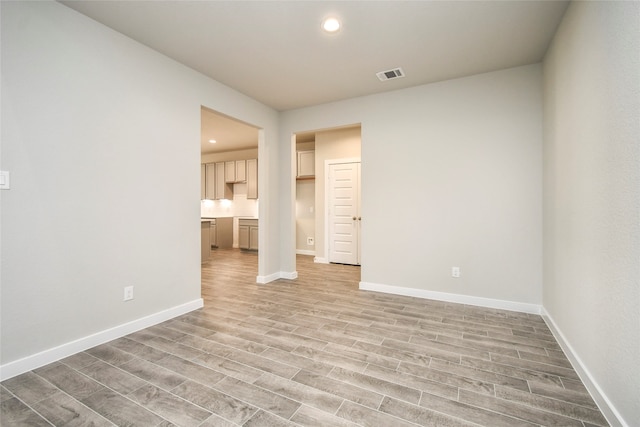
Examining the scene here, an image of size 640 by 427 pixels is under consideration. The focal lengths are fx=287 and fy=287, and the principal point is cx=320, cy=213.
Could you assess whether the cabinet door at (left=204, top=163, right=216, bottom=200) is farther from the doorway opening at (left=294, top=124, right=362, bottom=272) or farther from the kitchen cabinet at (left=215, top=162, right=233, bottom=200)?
the doorway opening at (left=294, top=124, right=362, bottom=272)

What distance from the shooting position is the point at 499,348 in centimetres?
240

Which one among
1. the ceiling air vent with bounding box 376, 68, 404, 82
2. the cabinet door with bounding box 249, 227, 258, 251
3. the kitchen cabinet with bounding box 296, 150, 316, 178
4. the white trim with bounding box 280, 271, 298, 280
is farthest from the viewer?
the cabinet door with bounding box 249, 227, 258, 251

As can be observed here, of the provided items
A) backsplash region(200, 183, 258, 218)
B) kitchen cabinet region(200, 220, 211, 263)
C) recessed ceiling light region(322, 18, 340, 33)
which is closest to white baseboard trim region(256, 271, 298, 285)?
kitchen cabinet region(200, 220, 211, 263)

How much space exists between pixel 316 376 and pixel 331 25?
2819mm

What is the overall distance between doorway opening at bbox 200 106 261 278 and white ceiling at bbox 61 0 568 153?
3763 millimetres

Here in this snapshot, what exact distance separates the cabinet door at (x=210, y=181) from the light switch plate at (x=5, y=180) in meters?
6.73

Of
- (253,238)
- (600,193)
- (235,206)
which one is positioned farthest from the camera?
(235,206)

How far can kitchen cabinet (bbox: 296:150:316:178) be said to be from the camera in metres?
7.01

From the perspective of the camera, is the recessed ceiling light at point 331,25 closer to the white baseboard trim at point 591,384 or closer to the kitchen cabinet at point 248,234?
the white baseboard trim at point 591,384

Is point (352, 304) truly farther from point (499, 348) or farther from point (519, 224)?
point (519, 224)

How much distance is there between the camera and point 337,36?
2680mm

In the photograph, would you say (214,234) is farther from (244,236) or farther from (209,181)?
(209,181)

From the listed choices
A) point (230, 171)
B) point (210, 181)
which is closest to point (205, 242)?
point (230, 171)

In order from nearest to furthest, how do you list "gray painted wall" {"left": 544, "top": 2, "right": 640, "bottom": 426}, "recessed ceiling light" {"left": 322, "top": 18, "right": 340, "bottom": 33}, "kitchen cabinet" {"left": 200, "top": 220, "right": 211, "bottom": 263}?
"gray painted wall" {"left": 544, "top": 2, "right": 640, "bottom": 426} < "recessed ceiling light" {"left": 322, "top": 18, "right": 340, "bottom": 33} < "kitchen cabinet" {"left": 200, "top": 220, "right": 211, "bottom": 263}
